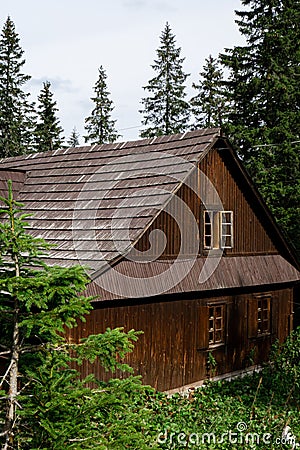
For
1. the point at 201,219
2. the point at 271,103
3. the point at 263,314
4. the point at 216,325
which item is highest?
the point at 271,103

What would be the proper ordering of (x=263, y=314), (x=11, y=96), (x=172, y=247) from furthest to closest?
(x=11, y=96), (x=263, y=314), (x=172, y=247)

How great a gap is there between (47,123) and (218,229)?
25.3m

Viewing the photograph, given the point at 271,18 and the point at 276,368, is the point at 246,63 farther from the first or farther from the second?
the point at 276,368

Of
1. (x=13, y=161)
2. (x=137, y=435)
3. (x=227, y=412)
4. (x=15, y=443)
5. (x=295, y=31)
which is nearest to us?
(x=137, y=435)

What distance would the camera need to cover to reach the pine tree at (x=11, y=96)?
33969 millimetres

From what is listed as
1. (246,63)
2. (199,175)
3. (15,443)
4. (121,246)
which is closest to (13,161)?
(199,175)

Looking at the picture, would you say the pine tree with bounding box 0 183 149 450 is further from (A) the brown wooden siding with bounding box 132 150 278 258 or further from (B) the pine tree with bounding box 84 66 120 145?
(B) the pine tree with bounding box 84 66 120 145

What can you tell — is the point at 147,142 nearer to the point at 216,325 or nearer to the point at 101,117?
the point at 216,325

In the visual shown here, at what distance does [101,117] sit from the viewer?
39.4 meters

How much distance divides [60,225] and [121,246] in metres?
2.36

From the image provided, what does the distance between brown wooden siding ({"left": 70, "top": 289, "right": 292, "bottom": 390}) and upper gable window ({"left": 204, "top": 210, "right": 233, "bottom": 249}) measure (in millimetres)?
1272

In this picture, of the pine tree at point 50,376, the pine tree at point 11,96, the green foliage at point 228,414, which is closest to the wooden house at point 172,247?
the green foliage at point 228,414

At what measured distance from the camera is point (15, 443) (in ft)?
18.3

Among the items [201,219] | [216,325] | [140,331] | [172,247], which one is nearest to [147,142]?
[201,219]
